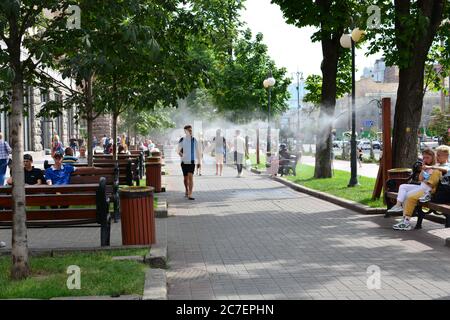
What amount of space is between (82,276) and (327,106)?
14.1 metres

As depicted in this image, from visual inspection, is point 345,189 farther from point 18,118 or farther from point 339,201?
point 18,118

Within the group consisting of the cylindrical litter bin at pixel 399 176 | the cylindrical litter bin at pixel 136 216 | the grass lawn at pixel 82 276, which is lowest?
the grass lawn at pixel 82 276

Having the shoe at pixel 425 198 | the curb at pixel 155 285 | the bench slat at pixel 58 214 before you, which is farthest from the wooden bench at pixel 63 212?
the shoe at pixel 425 198

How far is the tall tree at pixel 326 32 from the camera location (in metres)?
16.9

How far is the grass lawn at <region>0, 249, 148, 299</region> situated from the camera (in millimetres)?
5488

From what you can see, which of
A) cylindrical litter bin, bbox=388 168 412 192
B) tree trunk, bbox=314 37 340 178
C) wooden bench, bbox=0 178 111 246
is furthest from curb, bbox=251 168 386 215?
wooden bench, bbox=0 178 111 246

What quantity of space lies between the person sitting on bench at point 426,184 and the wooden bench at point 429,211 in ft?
0.45

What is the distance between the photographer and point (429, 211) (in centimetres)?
973

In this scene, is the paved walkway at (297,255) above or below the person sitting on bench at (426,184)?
below

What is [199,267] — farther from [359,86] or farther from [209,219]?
[359,86]

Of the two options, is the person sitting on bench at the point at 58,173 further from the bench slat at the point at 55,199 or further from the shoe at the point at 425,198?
the shoe at the point at 425,198
